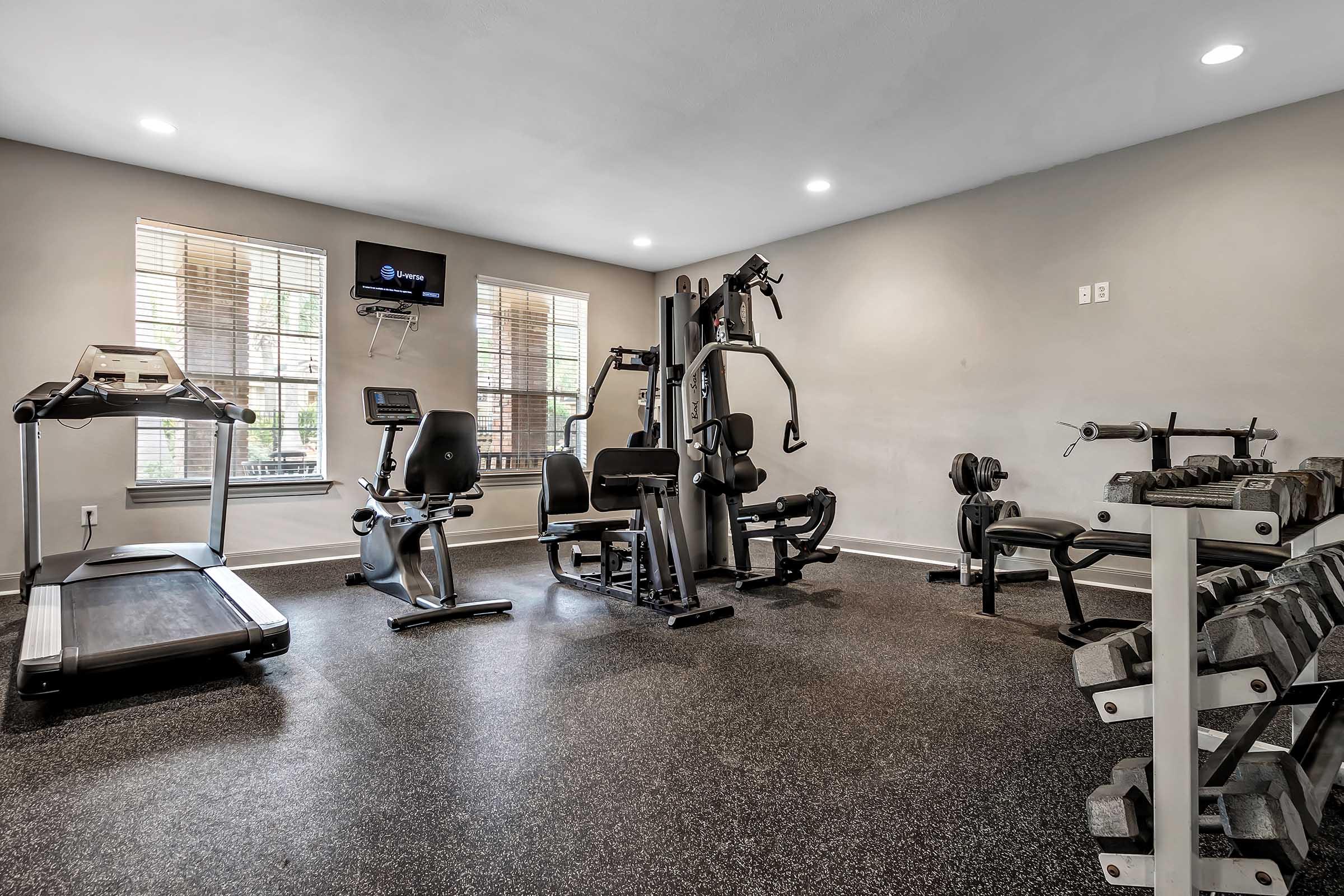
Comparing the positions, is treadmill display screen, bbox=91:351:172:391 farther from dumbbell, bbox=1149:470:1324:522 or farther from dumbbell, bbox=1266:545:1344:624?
dumbbell, bbox=1266:545:1344:624

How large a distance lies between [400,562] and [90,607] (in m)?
1.31

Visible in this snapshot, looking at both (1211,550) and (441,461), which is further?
(441,461)

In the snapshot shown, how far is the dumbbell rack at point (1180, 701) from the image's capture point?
39.7 inches

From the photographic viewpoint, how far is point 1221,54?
309cm

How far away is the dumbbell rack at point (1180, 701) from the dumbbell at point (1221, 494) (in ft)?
0.07

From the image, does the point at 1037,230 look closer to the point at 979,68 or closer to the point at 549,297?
the point at 979,68

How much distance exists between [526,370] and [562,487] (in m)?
2.75

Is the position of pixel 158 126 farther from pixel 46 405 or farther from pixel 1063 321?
pixel 1063 321

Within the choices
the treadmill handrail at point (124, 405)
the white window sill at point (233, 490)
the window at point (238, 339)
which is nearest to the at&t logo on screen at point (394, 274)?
the window at point (238, 339)

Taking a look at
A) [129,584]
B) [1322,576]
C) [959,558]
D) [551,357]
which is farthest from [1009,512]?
[129,584]

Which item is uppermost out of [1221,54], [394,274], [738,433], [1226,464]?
[1221,54]

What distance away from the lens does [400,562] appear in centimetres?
368

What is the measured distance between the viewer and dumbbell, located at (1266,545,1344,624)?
4.03ft

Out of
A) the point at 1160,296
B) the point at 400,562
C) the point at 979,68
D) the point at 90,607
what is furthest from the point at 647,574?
the point at 1160,296
